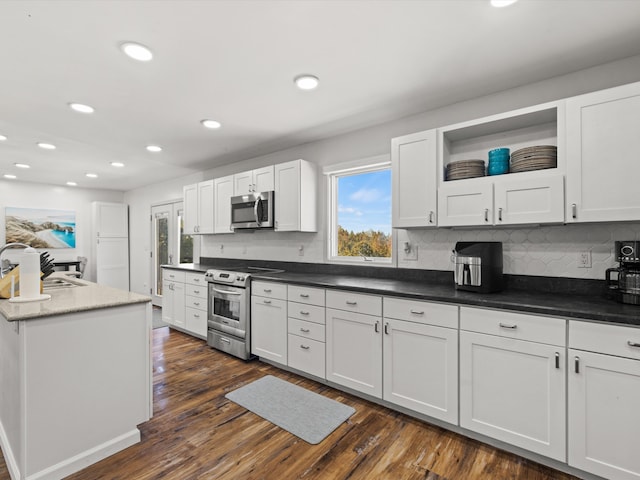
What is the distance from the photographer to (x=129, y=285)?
745cm

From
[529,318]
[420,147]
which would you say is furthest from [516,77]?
[529,318]

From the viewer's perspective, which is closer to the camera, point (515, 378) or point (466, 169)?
point (515, 378)

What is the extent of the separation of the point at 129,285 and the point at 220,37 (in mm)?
7130

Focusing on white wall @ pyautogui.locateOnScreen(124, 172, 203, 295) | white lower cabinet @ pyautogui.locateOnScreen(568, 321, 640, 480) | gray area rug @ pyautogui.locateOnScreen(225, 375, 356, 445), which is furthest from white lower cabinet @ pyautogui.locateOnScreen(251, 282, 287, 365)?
white wall @ pyautogui.locateOnScreen(124, 172, 203, 295)

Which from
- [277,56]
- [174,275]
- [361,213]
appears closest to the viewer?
[277,56]

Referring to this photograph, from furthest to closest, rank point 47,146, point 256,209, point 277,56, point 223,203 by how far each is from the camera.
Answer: point 223,203, point 47,146, point 256,209, point 277,56

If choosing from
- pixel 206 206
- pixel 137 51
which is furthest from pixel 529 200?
pixel 206 206

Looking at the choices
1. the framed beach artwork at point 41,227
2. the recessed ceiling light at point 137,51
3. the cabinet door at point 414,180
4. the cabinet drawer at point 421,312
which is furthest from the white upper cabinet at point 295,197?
the framed beach artwork at point 41,227

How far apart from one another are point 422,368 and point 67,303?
233 centimetres

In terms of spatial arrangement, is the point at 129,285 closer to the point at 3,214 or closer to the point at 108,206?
the point at 108,206

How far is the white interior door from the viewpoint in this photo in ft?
19.3

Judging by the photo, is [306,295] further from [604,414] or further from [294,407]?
[604,414]

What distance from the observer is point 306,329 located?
9.62 feet

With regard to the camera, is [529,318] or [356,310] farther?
[356,310]
